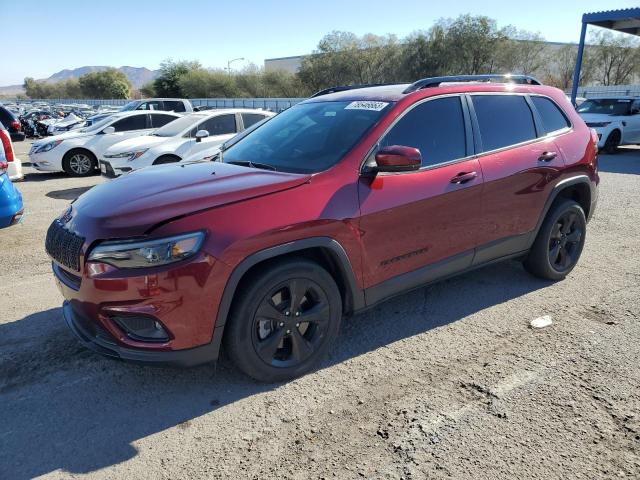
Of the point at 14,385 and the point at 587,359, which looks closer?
the point at 14,385

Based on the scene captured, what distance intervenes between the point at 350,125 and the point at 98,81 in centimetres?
10274

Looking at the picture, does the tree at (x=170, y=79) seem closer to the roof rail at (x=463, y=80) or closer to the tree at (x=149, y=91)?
the tree at (x=149, y=91)

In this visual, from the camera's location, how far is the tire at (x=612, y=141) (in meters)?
14.7

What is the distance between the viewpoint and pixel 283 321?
2969 mm

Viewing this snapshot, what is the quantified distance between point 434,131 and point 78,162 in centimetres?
1086

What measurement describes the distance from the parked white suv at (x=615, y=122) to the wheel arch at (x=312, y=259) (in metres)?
14.2

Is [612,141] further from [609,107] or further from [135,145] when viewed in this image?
[135,145]

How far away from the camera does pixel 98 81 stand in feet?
302

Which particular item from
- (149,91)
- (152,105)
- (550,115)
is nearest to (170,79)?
(149,91)

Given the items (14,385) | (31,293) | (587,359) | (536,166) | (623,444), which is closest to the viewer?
(623,444)

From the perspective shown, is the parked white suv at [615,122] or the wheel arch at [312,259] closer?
the wheel arch at [312,259]

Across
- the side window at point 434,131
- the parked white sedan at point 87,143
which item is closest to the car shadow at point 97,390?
the side window at point 434,131

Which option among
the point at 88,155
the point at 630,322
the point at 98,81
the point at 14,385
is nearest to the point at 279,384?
the point at 14,385

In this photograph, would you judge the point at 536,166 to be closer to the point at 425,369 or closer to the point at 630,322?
the point at 630,322
